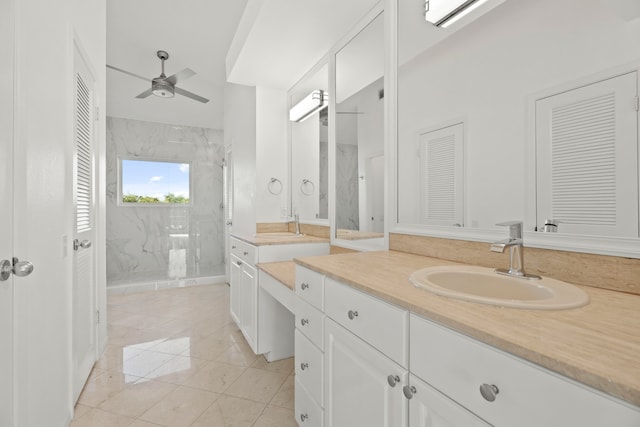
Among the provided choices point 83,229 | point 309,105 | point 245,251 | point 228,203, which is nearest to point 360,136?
point 309,105

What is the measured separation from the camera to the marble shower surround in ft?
15.9

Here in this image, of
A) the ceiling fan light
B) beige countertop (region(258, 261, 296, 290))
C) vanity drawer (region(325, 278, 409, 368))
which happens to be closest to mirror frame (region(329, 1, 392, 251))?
beige countertop (region(258, 261, 296, 290))

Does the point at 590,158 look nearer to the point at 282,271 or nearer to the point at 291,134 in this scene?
the point at 282,271

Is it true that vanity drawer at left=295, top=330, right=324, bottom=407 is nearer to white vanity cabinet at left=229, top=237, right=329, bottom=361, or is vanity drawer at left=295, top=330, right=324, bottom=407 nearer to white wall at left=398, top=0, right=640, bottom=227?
white vanity cabinet at left=229, top=237, right=329, bottom=361

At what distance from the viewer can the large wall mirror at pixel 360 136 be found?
1.80 m

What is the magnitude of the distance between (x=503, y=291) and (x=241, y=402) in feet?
5.03

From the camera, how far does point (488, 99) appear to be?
1.17 meters

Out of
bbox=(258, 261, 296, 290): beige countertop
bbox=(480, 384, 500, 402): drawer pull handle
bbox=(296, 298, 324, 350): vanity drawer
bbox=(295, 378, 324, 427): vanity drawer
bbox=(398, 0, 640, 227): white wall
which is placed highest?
bbox=(398, 0, 640, 227): white wall

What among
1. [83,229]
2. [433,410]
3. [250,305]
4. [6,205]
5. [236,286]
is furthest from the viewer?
[236,286]

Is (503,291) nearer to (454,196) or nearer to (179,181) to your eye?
(454,196)

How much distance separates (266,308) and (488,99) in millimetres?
1837

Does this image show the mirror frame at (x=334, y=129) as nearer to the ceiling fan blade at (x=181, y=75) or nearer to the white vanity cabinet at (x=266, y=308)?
the white vanity cabinet at (x=266, y=308)

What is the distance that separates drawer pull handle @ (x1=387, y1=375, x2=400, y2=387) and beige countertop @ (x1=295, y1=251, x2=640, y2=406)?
0.68 ft

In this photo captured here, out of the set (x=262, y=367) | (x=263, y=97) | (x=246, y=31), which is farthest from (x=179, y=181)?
(x=262, y=367)
